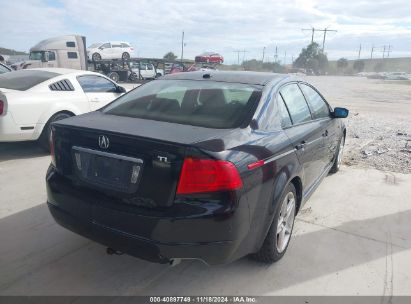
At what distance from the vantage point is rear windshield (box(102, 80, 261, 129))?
290 centimetres

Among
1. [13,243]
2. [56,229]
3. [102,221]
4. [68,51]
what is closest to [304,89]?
[102,221]

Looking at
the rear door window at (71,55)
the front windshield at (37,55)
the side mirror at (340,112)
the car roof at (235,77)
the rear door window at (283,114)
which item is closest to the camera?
the rear door window at (283,114)

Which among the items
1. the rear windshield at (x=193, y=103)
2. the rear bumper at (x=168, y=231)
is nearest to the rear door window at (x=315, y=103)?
the rear windshield at (x=193, y=103)

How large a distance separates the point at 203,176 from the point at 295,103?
1.76 meters

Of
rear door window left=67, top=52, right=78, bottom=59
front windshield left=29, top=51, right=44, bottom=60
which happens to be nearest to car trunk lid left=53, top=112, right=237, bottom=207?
rear door window left=67, top=52, right=78, bottom=59

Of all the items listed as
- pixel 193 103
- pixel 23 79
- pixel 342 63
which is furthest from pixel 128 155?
pixel 342 63

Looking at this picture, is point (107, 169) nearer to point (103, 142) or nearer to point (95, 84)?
point (103, 142)

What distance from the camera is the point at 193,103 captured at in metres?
3.19

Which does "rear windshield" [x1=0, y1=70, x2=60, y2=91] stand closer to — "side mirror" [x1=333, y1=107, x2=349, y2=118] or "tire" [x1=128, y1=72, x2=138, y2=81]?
"side mirror" [x1=333, y1=107, x2=349, y2=118]

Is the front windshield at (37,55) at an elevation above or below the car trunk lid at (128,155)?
above

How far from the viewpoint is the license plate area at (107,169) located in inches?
95.3

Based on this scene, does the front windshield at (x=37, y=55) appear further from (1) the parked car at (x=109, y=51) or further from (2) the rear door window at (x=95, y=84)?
(2) the rear door window at (x=95, y=84)

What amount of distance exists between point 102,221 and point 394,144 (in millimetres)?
6984

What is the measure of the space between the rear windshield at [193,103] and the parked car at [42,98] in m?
2.95
